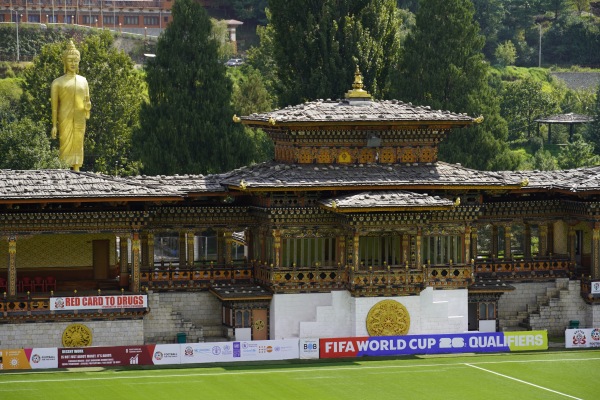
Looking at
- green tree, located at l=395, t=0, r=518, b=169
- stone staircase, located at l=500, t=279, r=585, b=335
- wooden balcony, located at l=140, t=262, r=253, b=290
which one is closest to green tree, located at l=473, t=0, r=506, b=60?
green tree, located at l=395, t=0, r=518, b=169

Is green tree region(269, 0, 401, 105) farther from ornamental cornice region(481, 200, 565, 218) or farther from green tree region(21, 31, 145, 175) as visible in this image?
green tree region(21, 31, 145, 175)

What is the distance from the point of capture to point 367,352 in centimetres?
6394

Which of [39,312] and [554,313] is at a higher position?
[39,312]

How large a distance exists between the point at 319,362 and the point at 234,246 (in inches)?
1115

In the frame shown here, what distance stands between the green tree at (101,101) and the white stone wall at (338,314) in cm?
4403

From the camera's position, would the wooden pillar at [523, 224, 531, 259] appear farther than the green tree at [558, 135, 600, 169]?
No

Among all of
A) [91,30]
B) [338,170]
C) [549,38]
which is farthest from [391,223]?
[549,38]

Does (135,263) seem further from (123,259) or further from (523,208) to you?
(523,208)

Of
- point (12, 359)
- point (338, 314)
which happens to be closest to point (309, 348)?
point (338, 314)

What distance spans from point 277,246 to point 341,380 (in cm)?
858

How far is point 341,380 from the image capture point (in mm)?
59219

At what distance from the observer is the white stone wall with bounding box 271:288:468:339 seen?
216 ft

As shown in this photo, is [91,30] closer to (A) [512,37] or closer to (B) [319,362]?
(A) [512,37]

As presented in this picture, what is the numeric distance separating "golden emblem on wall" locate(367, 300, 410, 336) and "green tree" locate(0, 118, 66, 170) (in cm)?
3257
